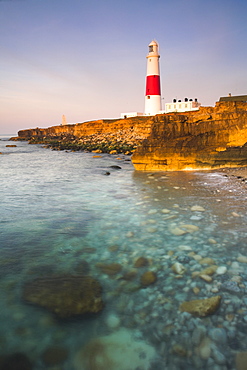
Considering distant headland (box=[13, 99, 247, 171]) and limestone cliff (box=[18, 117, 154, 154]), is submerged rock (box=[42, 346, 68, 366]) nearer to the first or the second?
distant headland (box=[13, 99, 247, 171])

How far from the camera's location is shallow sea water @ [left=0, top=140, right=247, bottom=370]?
224cm

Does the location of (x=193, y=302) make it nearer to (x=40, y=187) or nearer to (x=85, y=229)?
(x=85, y=229)

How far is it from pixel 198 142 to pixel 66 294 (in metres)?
11.0

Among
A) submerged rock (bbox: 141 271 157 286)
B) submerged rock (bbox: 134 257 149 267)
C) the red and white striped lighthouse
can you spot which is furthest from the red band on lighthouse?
submerged rock (bbox: 141 271 157 286)

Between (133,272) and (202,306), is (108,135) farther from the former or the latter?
(202,306)

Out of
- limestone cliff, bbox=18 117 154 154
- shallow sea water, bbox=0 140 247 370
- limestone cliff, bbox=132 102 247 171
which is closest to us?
shallow sea water, bbox=0 140 247 370

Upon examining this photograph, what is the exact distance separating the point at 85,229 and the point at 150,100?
47.5m

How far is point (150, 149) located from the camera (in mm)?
12938

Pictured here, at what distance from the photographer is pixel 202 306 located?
263 centimetres

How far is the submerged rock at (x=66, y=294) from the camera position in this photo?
2.70 metres

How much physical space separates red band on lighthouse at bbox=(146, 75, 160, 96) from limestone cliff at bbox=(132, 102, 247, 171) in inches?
1468

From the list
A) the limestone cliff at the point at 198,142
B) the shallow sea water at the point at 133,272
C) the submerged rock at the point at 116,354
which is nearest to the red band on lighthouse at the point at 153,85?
the limestone cliff at the point at 198,142

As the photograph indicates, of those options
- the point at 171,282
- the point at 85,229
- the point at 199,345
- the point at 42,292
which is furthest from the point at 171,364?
the point at 85,229

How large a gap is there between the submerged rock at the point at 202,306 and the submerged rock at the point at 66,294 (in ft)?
3.06
